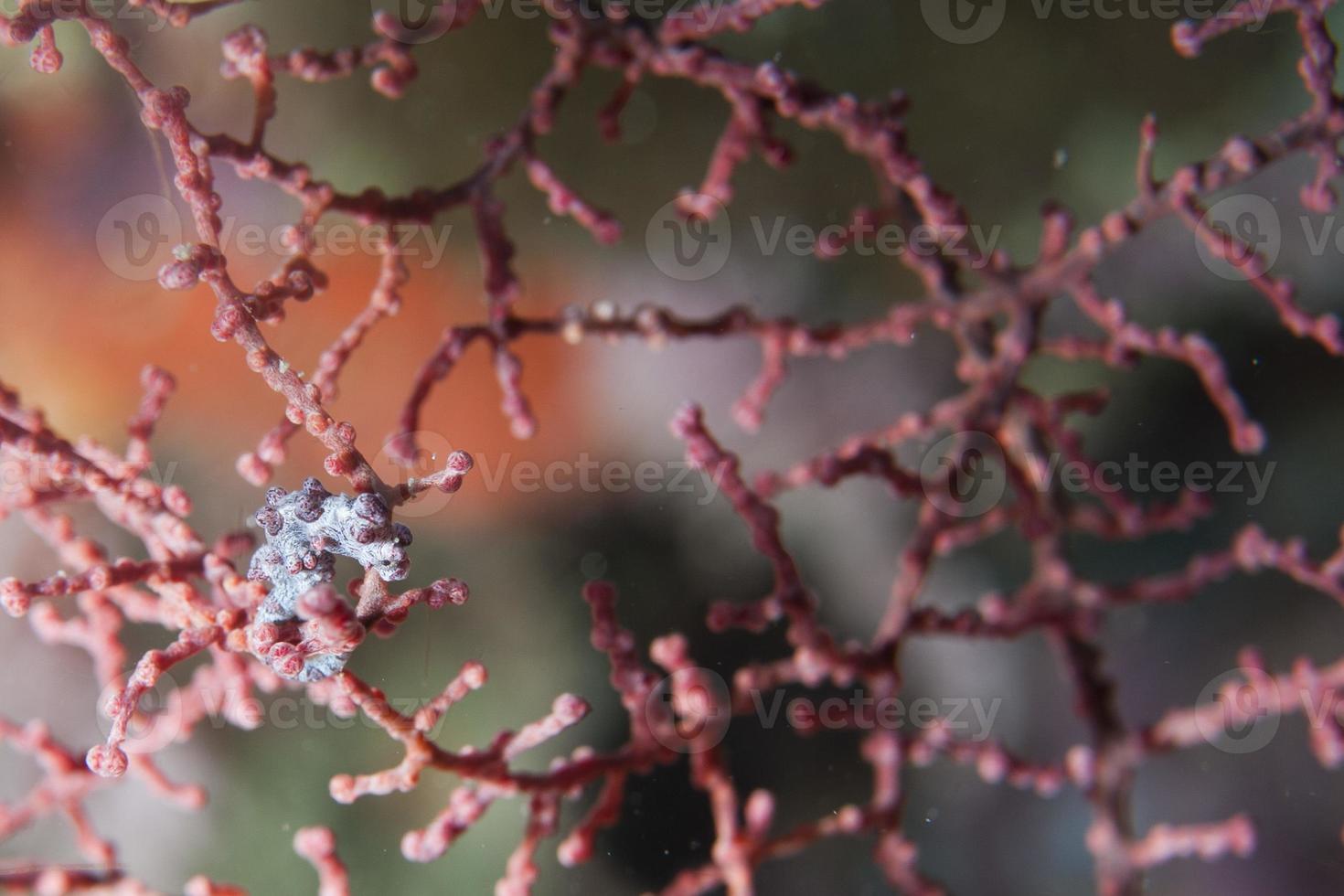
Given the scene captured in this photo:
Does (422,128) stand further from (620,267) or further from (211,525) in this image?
(211,525)

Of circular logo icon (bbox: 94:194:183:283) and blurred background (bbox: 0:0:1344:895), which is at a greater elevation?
circular logo icon (bbox: 94:194:183:283)

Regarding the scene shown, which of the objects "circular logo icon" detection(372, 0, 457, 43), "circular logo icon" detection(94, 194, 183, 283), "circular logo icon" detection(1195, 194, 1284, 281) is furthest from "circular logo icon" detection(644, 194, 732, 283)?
"circular logo icon" detection(1195, 194, 1284, 281)

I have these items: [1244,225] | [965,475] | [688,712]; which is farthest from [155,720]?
[1244,225]

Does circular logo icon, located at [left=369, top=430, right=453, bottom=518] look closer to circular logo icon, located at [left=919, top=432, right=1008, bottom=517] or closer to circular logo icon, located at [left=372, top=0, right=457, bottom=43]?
circular logo icon, located at [left=372, top=0, right=457, bottom=43]

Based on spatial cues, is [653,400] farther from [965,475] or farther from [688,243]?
[965,475]

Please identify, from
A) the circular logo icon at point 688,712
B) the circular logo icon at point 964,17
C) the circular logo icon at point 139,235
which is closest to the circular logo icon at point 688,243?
the circular logo icon at point 964,17

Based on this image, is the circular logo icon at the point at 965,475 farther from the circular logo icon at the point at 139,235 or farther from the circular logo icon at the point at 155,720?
the circular logo icon at the point at 139,235

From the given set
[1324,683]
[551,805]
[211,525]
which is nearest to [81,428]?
[211,525]
